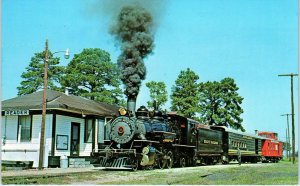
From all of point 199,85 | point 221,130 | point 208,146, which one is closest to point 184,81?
point 199,85

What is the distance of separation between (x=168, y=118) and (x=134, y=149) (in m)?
4.68

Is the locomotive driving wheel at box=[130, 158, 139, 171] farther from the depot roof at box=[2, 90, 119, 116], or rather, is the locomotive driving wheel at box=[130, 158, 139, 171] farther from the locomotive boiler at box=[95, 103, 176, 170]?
the depot roof at box=[2, 90, 119, 116]

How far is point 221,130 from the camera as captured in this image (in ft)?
104

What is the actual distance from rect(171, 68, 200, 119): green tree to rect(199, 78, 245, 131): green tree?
1.04 meters

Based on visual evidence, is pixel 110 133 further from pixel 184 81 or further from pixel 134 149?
pixel 184 81

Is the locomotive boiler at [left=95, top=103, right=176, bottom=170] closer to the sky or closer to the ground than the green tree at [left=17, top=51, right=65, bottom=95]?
closer to the ground

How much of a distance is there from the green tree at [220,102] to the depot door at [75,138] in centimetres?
2372

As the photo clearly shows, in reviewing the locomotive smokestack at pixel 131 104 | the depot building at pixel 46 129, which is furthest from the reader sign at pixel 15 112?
the locomotive smokestack at pixel 131 104

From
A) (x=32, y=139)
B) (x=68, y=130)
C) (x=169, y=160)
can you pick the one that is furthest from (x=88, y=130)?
(x=169, y=160)

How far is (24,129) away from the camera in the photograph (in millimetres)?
24062

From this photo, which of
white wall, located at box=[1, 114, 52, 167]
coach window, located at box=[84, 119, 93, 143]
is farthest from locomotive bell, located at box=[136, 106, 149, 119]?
coach window, located at box=[84, 119, 93, 143]

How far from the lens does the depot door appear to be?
25.3 m

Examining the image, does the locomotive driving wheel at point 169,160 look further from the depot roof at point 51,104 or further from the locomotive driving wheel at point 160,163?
the depot roof at point 51,104

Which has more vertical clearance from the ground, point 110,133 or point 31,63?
point 31,63
